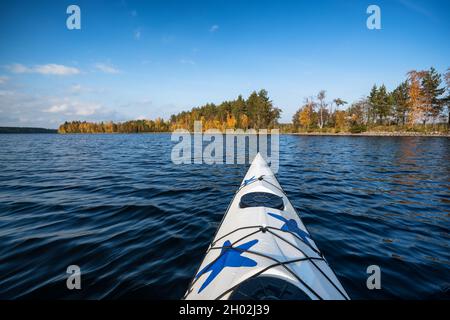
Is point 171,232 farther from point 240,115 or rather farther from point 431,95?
point 240,115

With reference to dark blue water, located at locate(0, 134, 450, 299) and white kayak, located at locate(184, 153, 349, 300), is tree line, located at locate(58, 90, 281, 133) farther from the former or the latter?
white kayak, located at locate(184, 153, 349, 300)

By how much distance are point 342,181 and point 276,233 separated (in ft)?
28.8

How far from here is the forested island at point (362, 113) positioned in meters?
46.5

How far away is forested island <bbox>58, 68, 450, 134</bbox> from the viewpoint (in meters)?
46.5

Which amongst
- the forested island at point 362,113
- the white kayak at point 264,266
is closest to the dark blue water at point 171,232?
the white kayak at point 264,266

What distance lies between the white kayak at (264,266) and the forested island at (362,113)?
5819 centimetres

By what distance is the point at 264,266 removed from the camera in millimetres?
2725

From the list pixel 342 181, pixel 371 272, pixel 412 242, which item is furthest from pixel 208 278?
pixel 342 181

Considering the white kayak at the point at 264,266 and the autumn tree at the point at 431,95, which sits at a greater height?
the autumn tree at the point at 431,95

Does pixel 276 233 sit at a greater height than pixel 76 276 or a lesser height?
greater

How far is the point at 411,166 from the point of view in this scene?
13.8 m

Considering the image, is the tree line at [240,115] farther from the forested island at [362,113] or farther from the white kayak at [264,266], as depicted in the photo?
the white kayak at [264,266]

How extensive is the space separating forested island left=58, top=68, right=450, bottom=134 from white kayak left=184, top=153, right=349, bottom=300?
58186 mm
